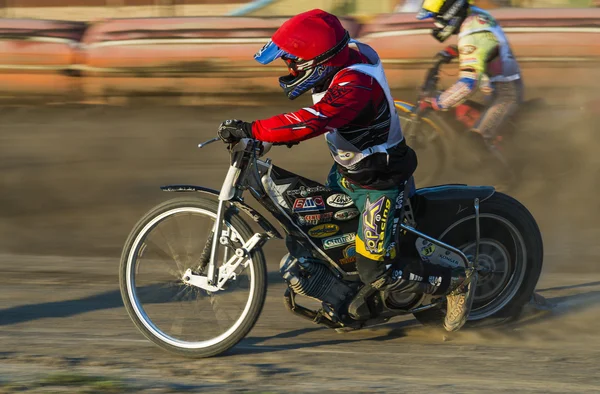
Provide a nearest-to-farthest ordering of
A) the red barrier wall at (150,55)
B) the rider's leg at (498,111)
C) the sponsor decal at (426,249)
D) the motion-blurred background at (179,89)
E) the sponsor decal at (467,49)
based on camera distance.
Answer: the sponsor decal at (426,249) < the sponsor decal at (467,49) < the rider's leg at (498,111) < the motion-blurred background at (179,89) < the red barrier wall at (150,55)

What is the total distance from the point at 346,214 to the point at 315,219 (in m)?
0.17

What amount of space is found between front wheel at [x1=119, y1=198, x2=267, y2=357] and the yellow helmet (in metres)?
4.63

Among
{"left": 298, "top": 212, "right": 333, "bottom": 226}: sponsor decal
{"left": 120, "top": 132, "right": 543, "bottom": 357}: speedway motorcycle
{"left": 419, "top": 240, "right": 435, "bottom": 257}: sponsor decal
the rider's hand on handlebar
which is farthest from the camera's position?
the rider's hand on handlebar

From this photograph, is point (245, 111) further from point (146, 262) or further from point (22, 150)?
point (146, 262)

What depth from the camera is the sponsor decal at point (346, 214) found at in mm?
4969

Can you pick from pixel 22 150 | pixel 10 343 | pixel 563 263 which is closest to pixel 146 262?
pixel 10 343

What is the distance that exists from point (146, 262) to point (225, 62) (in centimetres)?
751

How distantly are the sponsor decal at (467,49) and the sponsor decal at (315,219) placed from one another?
4.18 meters

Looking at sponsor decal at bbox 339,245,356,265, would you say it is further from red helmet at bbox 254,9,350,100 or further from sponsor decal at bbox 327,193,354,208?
red helmet at bbox 254,9,350,100

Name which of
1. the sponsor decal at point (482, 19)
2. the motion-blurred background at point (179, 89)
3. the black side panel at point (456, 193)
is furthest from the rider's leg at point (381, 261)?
the sponsor decal at point (482, 19)

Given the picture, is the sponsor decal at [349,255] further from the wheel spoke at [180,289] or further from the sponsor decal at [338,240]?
the wheel spoke at [180,289]

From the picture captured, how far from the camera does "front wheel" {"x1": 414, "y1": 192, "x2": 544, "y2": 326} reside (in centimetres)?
535

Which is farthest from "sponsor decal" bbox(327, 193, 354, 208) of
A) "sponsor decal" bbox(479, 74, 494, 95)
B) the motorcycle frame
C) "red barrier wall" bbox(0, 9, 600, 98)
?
"red barrier wall" bbox(0, 9, 600, 98)

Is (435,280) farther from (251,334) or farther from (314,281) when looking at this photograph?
(251,334)
